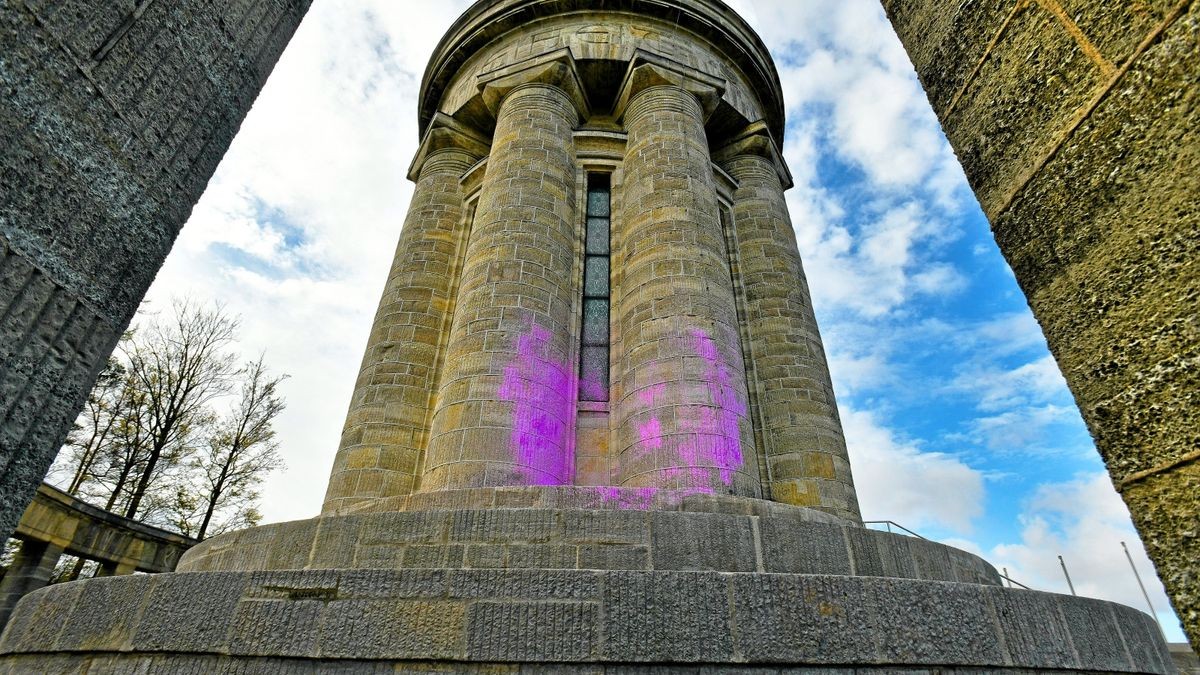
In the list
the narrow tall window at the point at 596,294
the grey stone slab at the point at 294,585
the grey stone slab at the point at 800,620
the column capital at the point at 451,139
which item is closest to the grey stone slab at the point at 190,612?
the grey stone slab at the point at 294,585

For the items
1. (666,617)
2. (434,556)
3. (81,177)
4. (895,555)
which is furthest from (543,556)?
(81,177)

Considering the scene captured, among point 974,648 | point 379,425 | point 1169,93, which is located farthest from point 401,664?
point 379,425

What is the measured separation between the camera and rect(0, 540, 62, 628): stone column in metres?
10.7

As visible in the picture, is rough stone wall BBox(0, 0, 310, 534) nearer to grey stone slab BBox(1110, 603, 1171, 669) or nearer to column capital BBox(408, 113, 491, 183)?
grey stone slab BBox(1110, 603, 1171, 669)

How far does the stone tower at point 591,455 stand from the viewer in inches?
143

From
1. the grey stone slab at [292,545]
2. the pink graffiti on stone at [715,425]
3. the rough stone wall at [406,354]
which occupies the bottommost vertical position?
the grey stone slab at [292,545]

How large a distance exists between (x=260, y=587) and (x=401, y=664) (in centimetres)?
113

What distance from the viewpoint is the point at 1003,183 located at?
2.06 meters

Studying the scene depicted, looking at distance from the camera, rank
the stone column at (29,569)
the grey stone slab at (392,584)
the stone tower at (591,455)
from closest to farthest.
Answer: the stone tower at (591,455)
the grey stone slab at (392,584)
the stone column at (29,569)

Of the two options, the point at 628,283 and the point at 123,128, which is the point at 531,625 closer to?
the point at 123,128

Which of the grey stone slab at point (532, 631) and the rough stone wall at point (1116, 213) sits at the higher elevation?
the rough stone wall at point (1116, 213)

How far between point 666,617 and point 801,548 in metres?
1.74

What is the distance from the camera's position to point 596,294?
10.9 meters

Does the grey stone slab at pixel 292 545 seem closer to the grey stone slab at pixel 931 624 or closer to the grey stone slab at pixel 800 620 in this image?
the grey stone slab at pixel 800 620
